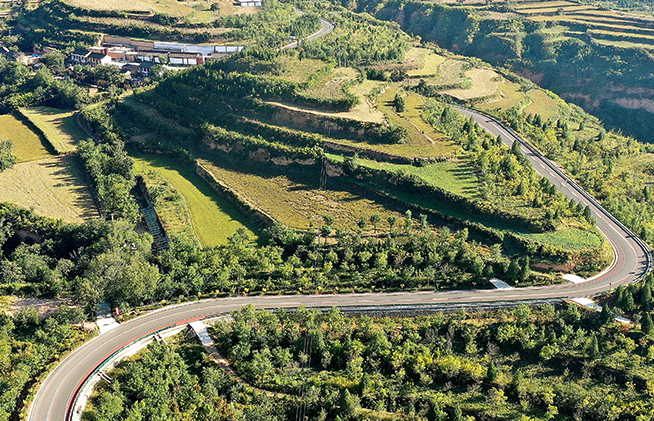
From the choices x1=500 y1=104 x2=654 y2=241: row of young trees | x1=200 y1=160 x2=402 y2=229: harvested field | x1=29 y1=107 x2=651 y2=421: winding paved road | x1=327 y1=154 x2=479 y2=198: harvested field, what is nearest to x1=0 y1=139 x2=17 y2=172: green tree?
x1=200 y1=160 x2=402 y2=229: harvested field

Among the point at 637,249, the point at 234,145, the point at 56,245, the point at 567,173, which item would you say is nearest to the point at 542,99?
the point at 567,173

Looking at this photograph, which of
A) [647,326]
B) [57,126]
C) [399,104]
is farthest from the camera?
[57,126]

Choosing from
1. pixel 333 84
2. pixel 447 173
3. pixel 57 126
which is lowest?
pixel 57 126

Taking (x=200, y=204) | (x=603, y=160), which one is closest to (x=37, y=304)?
(x=200, y=204)

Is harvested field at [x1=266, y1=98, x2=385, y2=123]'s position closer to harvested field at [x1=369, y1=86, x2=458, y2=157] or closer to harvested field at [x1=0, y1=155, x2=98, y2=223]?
harvested field at [x1=369, y1=86, x2=458, y2=157]

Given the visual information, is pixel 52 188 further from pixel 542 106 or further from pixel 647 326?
pixel 542 106
